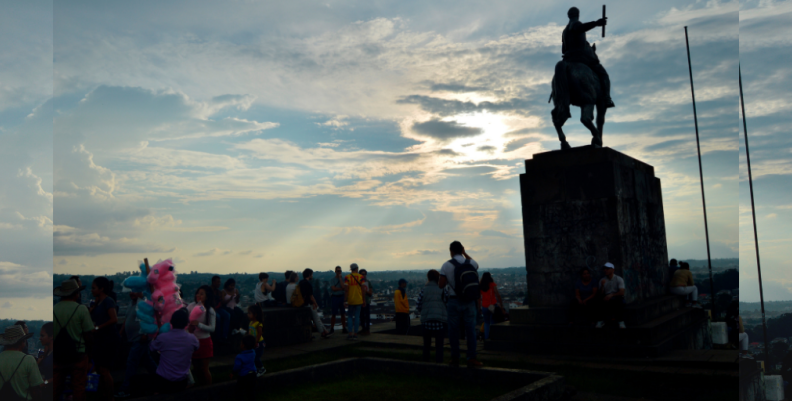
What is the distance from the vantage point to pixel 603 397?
19.6 ft

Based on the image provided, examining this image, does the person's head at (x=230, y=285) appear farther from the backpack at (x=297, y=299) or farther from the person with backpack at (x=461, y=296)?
the person with backpack at (x=461, y=296)

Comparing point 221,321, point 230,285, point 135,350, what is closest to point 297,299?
point 230,285

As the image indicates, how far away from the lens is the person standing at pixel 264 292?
11.3 metres

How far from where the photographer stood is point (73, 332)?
573cm

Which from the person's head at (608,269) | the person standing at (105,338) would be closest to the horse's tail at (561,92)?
the person's head at (608,269)

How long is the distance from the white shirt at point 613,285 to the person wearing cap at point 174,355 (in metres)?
6.55

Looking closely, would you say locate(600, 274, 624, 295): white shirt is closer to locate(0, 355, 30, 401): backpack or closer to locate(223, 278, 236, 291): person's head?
locate(223, 278, 236, 291): person's head

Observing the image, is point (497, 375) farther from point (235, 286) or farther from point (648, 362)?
point (235, 286)

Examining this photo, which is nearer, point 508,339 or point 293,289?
point 508,339

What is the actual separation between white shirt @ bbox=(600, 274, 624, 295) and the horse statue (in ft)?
9.08

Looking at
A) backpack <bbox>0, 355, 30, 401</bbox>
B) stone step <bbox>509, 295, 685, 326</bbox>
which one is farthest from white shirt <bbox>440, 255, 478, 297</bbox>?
backpack <bbox>0, 355, 30, 401</bbox>

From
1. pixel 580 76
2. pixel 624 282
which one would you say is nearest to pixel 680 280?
pixel 624 282

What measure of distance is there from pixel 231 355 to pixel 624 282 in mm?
7458

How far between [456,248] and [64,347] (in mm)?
5126
